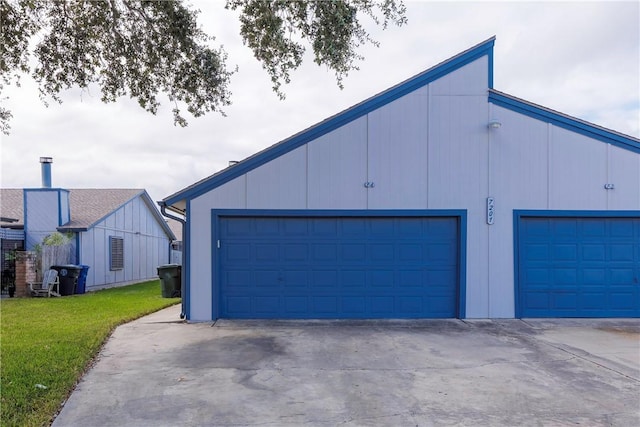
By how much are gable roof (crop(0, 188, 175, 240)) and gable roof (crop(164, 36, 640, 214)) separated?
9385 mm

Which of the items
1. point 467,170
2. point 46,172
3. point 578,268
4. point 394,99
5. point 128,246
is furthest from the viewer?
point 128,246

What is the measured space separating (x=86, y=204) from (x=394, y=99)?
15488 millimetres

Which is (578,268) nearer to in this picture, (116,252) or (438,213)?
(438,213)

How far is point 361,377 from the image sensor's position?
209 inches

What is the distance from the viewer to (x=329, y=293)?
9.12 m

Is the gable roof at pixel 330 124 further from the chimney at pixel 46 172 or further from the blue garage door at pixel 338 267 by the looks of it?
the chimney at pixel 46 172

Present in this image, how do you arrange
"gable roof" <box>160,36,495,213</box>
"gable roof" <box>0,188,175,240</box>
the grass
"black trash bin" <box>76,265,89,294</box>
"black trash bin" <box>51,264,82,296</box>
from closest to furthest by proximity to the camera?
the grass, "gable roof" <box>160,36,495,213</box>, "black trash bin" <box>51,264,82,296</box>, "black trash bin" <box>76,265,89,294</box>, "gable roof" <box>0,188,175,240</box>

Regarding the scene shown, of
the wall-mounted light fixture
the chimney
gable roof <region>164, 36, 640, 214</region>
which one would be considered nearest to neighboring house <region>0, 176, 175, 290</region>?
the chimney

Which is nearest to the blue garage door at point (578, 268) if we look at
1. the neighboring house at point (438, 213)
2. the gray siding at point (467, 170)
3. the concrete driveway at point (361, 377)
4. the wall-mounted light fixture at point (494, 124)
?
the neighboring house at point (438, 213)

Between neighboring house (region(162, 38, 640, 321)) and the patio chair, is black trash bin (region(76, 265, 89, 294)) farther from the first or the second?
neighboring house (region(162, 38, 640, 321))

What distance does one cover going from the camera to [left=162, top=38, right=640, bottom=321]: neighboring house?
9023 millimetres

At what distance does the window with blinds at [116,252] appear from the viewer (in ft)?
60.0

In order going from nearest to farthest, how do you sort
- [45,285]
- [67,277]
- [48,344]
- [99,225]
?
1. [48,344]
2. [45,285]
3. [67,277]
4. [99,225]

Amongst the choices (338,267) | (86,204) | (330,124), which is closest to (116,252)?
(86,204)
